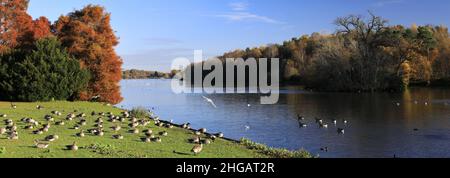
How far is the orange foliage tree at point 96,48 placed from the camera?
44.9 metres

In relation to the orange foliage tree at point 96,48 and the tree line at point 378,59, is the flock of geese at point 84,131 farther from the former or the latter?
the tree line at point 378,59

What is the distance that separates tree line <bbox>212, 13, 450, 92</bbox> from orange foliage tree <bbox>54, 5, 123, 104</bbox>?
46.9m

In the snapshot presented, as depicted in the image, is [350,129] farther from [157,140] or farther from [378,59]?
[378,59]

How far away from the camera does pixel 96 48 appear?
44312 mm

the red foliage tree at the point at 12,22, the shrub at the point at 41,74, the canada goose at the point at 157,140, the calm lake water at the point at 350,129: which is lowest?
the calm lake water at the point at 350,129

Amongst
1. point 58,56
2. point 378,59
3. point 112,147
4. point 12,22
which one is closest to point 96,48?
point 58,56

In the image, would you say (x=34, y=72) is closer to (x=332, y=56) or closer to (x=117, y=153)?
(x=117, y=153)

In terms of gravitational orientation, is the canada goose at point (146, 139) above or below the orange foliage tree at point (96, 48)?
below

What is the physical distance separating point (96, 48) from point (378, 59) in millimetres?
57202

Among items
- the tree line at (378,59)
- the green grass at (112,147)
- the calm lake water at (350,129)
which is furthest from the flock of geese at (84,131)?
the tree line at (378,59)

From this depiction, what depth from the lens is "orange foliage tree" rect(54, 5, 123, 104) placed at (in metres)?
44.9

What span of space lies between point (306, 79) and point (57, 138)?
8072 centimetres
